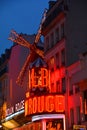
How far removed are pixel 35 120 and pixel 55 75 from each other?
397 centimetres

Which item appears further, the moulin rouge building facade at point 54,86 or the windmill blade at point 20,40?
the windmill blade at point 20,40

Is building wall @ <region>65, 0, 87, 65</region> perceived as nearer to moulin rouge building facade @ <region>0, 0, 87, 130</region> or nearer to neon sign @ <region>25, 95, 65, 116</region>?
moulin rouge building facade @ <region>0, 0, 87, 130</region>

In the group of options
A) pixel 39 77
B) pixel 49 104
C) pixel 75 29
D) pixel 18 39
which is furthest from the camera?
pixel 18 39

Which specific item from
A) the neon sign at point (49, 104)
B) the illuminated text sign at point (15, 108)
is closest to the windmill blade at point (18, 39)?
the illuminated text sign at point (15, 108)

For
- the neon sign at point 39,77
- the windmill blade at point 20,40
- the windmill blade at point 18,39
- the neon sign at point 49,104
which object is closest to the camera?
the neon sign at point 49,104

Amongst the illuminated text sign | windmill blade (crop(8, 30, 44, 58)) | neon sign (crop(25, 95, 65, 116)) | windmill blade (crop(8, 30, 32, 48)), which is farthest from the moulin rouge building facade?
windmill blade (crop(8, 30, 32, 48))

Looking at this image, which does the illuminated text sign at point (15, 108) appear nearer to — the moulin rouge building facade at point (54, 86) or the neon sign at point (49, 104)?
the moulin rouge building facade at point (54, 86)

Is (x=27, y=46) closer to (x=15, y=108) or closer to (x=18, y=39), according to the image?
(x=18, y=39)

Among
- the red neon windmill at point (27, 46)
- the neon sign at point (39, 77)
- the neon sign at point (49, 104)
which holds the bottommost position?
the neon sign at point (49, 104)

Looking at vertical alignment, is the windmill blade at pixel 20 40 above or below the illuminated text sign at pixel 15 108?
above

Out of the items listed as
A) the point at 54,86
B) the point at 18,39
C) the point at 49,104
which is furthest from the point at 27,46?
the point at 49,104

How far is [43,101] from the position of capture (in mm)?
33625

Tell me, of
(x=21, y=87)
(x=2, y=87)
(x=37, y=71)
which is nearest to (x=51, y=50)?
(x=37, y=71)

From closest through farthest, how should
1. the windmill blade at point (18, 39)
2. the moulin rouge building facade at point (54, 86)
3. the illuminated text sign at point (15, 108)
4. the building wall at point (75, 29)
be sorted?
the moulin rouge building facade at point (54, 86) < the building wall at point (75, 29) < the illuminated text sign at point (15, 108) < the windmill blade at point (18, 39)
